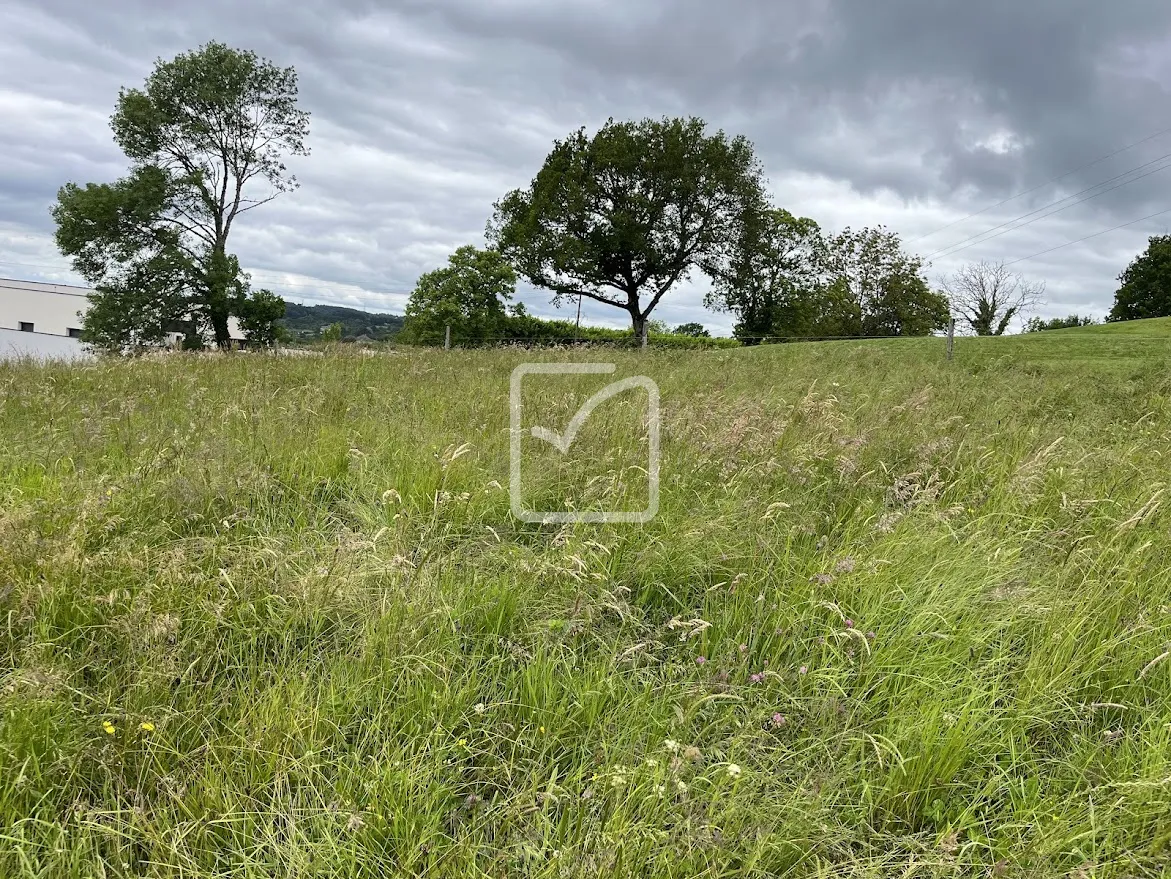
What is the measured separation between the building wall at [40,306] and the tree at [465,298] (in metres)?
45.3

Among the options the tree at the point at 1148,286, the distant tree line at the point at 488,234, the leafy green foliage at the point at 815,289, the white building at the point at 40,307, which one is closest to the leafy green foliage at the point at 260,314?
the distant tree line at the point at 488,234

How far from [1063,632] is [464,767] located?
235cm

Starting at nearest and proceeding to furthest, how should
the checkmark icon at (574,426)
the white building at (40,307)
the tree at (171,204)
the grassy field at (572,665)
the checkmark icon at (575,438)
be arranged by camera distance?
the grassy field at (572,665), the checkmark icon at (575,438), the checkmark icon at (574,426), the tree at (171,204), the white building at (40,307)

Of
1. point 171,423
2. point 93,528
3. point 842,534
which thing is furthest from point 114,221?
point 842,534

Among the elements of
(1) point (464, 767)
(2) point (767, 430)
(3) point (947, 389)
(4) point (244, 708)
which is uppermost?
(3) point (947, 389)

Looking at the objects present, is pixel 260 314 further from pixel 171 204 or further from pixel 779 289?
pixel 779 289

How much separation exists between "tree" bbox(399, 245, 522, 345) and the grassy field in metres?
45.0

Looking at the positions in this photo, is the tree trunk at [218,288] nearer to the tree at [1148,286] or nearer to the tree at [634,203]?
the tree at [634,203]

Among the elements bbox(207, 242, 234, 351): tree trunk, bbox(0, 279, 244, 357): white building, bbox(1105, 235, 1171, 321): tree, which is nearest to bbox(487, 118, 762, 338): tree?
bbox(207, 242, 234, 351): tree trunk

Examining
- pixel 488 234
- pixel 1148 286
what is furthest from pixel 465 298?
pixel 1148 286

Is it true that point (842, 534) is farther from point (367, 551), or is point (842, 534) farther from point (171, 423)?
point (171, 423)

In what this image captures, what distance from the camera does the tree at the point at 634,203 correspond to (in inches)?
1465

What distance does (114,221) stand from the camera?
30.8 metres

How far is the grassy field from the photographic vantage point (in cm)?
162
